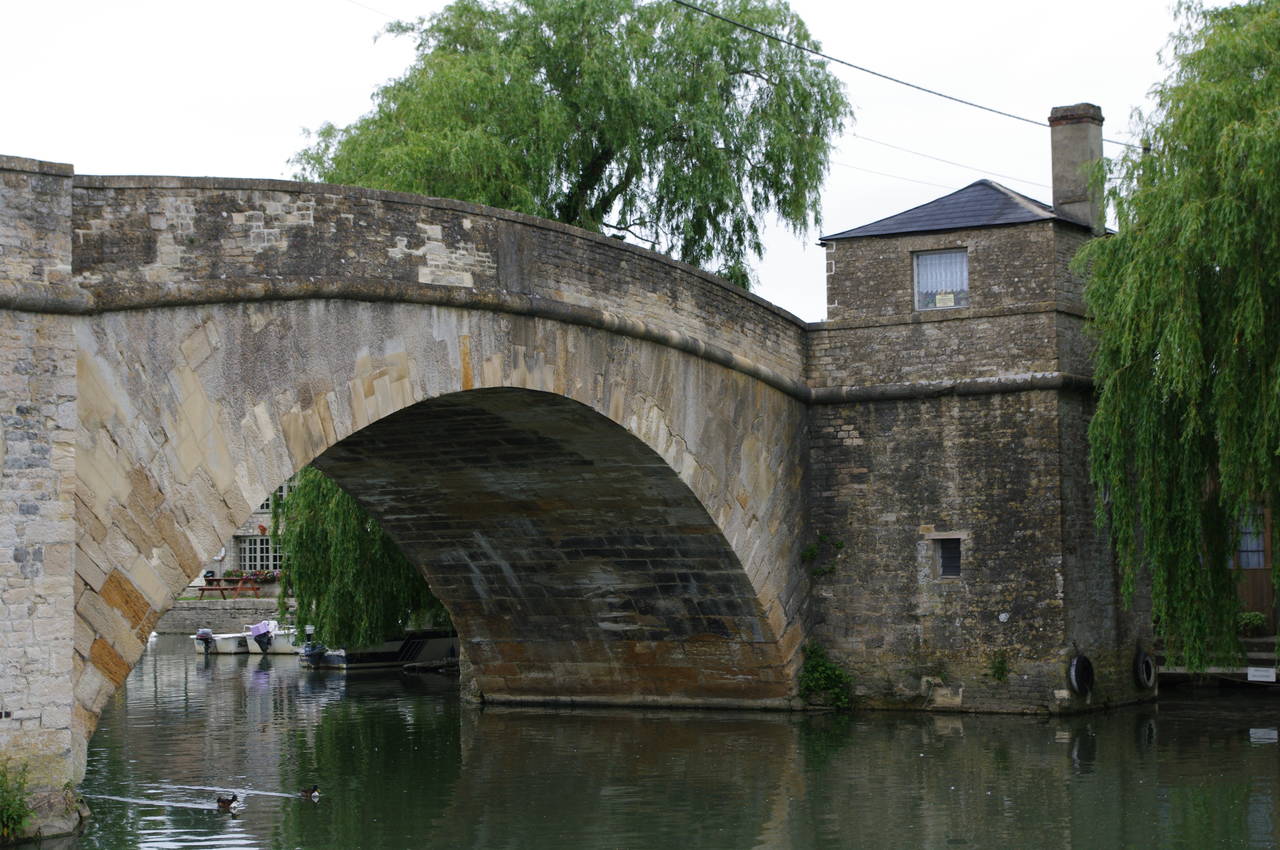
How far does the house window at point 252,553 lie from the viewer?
46812 mm

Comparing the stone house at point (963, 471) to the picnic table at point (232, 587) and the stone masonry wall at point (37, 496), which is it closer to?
the stone masonry wall at point (37, 496)

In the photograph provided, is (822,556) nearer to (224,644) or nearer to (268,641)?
(268,641)

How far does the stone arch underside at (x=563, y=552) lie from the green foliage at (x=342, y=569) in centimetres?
163

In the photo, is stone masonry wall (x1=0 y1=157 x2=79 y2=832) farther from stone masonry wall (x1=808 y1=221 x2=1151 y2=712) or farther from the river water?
stone masonry wall (x1=808 y1=221 x2=1151 y2=712)

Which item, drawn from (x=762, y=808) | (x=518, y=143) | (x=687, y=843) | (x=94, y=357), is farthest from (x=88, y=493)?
(x=518, y=143)

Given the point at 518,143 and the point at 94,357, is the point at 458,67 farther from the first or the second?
the point at 94,357

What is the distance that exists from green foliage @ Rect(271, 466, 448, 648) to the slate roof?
18.6ft

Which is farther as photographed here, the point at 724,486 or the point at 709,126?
the point at 709,126

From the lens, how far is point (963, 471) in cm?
1580

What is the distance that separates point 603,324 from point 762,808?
12.5 feet

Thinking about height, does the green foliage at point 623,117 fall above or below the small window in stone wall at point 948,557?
above

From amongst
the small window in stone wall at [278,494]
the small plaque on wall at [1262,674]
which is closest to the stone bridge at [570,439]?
the small window in stone wall at [278,494]

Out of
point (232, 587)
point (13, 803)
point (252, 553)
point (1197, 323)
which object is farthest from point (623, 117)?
point (252, 553)

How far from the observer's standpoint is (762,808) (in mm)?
11141
